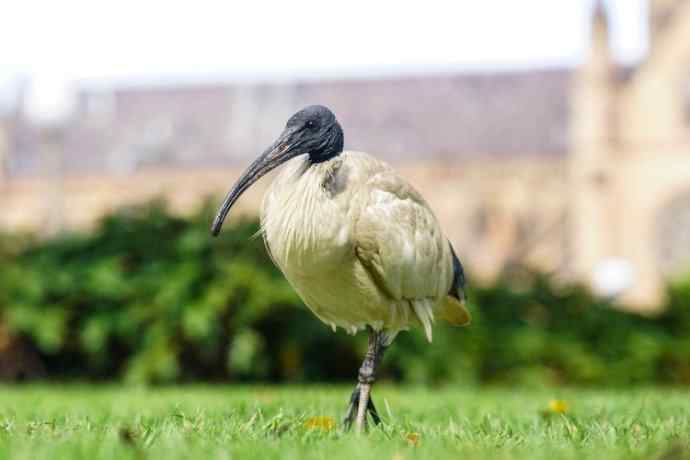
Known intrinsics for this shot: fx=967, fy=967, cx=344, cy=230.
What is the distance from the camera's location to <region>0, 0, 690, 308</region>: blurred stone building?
105 ft

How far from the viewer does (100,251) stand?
11.0 meters

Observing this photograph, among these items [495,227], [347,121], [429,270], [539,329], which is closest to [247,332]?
[539,329]

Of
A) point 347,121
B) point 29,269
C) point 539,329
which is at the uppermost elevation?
point 347,121

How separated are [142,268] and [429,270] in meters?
6.91

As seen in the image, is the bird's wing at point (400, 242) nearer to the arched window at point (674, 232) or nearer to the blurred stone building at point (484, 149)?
the blurred stone building at point (484, 149)

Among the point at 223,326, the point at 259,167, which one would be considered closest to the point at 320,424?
the point at 259,167

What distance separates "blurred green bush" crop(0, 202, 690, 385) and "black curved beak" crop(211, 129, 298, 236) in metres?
5.72

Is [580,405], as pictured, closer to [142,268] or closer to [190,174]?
[142,268]

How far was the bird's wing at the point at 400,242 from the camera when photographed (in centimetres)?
392

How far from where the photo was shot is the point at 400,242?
397 cm

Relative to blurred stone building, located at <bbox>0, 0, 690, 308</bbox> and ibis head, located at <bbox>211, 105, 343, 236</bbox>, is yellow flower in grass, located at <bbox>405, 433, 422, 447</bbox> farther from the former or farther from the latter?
blurred stone building, located at <bbox>0, 0, 690, 308</bbox>

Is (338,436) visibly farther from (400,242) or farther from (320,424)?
(400,242)

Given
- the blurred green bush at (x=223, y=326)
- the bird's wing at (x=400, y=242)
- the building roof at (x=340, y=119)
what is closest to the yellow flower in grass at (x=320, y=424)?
the bird's wing at (x=400, y=242)

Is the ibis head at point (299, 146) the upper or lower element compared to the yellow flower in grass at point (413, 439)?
upper
